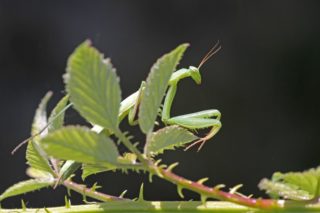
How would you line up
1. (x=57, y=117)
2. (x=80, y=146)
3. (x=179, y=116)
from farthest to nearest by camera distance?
(x=179, y=116), (x=57, y=117), (x=80, y=146)

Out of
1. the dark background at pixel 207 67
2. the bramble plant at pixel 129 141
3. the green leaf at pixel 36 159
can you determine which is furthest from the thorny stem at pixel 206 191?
the dark background at pixel 207 67

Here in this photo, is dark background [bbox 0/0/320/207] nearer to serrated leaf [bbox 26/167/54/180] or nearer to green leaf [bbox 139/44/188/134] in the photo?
serrated leaf [bbox 26/167/54/180]

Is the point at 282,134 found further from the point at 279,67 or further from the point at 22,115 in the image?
the point at 22,115

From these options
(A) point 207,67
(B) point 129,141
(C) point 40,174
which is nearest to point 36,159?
(C) point 40,174

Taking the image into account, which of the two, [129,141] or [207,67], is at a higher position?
[207,67]

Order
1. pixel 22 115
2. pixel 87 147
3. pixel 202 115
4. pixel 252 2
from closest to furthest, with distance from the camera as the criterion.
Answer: pixel 87 147, pixel 202 115, pixel 22 115, pixel 252 2

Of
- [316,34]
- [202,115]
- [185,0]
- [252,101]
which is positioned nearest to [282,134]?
[252,101]

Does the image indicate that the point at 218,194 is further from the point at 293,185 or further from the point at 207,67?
the point at 207,67
